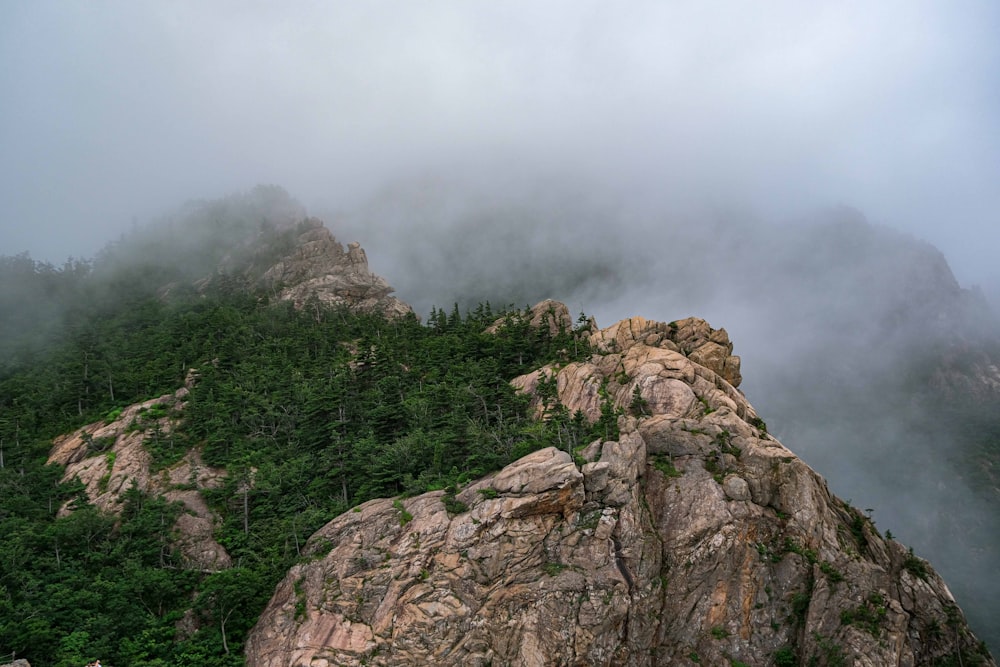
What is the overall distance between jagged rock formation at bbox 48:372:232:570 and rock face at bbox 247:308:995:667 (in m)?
10.3

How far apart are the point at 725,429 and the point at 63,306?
124m

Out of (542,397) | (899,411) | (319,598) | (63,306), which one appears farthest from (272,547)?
(899,411)

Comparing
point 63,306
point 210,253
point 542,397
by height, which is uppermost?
point 210,253

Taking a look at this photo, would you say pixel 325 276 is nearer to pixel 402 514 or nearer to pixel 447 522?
pixel 402 514

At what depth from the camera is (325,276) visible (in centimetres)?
11194

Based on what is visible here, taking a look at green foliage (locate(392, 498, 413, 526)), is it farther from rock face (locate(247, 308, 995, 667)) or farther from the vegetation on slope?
the vegetation on slope

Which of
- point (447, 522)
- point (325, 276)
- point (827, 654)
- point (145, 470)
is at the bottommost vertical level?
point (827, 654)

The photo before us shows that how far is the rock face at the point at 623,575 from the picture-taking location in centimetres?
3984

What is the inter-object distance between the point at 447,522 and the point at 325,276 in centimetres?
7748

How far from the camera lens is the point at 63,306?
114125mm

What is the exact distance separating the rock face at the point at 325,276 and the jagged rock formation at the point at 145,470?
41108 mm

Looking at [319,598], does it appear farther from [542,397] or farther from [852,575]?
[852,575]

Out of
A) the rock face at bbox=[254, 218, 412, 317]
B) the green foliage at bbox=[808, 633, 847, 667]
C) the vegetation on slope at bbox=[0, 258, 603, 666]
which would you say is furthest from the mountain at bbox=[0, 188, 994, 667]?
the rock face at bbox=[254, 218, 412, 317]

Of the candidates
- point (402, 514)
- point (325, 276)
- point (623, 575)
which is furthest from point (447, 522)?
point (325, 276)
